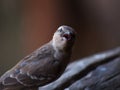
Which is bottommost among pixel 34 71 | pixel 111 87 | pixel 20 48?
pixel 111 87

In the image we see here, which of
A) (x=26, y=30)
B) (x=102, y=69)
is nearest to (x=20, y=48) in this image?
(x=26, y=30)

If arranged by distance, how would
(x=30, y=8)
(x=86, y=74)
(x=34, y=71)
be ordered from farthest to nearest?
(x=30, y=8), (x=86, y=74), (x=34, y=71)

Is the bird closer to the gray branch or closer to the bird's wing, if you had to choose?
the bird's wing

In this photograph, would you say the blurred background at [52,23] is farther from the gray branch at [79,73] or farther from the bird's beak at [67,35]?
the bird's beak at [67,35]

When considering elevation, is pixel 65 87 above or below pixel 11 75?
below

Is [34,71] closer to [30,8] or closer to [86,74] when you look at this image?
[86,74]
